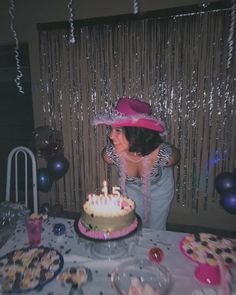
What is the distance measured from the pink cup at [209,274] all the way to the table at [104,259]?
4cm

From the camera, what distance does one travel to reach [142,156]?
2506 mm

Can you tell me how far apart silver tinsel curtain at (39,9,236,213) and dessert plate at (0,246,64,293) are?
2.70 meters

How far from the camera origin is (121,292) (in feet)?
4.47

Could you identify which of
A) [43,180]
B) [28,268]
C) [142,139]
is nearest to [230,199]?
[142,139]

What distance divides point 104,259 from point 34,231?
1.78ft

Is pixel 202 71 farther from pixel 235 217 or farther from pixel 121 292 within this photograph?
pixel 121 292

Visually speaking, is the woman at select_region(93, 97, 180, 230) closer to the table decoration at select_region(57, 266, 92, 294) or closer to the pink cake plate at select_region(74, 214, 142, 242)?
the pink cake plate at select_region(74, 214, 142, 242)

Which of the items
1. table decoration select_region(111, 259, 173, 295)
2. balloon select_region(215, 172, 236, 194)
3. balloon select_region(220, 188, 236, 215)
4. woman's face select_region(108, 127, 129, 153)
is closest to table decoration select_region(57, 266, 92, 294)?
table decoration select_region(111, 259, 173, 295)

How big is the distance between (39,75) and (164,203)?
10.2 feet

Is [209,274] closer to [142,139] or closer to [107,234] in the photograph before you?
[107,234]

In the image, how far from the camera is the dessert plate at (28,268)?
1419 millimetres

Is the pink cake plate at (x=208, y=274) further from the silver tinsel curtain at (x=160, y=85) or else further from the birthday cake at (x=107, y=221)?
the silver tinsel curtain at (x=160, y=85)

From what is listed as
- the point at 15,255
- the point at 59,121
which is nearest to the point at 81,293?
the point at 15,255

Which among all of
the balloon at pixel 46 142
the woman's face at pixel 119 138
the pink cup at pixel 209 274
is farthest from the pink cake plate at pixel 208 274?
the balloon at pixel 46 142
